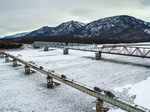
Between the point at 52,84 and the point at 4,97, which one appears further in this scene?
the point at 52,84

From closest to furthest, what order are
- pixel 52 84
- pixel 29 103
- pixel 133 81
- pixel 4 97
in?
pixel 29 103 → pixel 4 97 → pixel 52 84 → pixel 133 81

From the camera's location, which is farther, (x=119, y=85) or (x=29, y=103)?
(x=119, y=85)

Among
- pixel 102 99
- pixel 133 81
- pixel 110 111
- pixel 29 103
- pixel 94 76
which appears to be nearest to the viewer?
pixel 102 99

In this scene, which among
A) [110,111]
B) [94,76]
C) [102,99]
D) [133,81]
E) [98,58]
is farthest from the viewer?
[98,58]

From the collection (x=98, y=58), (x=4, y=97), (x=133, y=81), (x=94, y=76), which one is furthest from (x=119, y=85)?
(x=98, y=58)

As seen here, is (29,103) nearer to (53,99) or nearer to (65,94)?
(53,99)

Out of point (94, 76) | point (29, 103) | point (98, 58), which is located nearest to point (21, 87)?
point (29, 103)

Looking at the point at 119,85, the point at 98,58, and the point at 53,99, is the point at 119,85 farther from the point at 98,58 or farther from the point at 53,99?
the point at 98,58

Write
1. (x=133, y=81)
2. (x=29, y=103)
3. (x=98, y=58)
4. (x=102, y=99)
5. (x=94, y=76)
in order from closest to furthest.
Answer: (x=102, y=99) < (x=29, y=103) < (x=133, y=81) < (x=94, y=76) < (x=98, y=58)

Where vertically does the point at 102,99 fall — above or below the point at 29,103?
above
